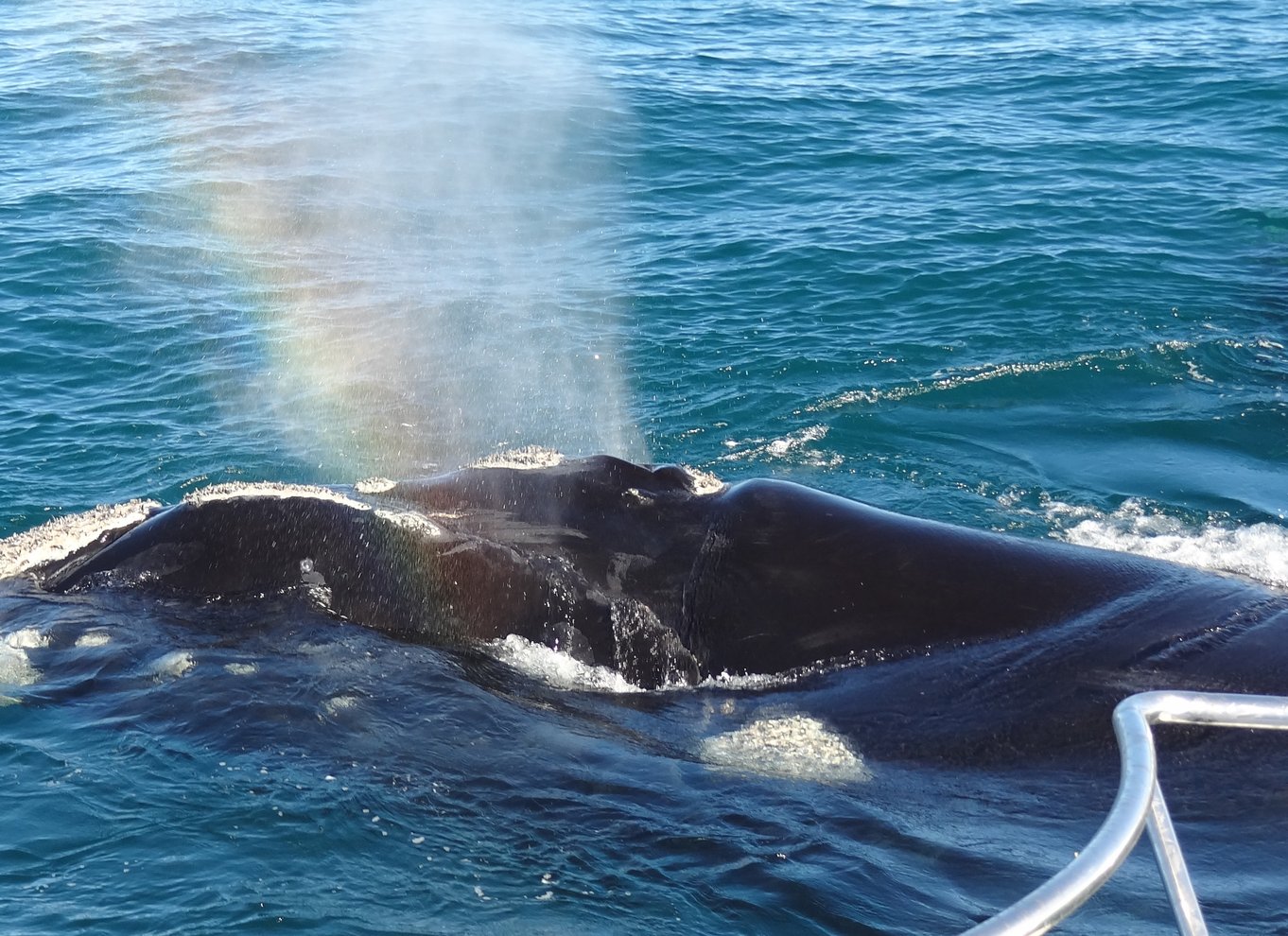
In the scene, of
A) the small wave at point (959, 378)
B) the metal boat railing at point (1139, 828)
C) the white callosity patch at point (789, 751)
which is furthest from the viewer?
the small wave at point (959, 378)

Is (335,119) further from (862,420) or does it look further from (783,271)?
(862,420)

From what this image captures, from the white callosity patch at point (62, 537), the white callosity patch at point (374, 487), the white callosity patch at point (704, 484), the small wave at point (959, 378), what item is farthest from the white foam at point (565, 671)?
the small wave at point (959, 378)

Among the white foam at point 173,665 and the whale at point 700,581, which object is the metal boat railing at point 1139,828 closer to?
the whale at point 700,581

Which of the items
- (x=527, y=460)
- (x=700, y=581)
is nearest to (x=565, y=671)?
(x=700, y=581)

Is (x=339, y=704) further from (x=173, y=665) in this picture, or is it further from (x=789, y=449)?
(x=789, y=449)

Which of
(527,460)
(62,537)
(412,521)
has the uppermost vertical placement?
(527,460)

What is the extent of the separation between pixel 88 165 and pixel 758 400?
16397mm

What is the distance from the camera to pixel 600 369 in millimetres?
17500

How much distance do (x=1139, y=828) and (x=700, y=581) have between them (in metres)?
4.12

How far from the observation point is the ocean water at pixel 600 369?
6.85 metres

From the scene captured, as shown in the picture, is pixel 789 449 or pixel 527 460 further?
pixel 789 449

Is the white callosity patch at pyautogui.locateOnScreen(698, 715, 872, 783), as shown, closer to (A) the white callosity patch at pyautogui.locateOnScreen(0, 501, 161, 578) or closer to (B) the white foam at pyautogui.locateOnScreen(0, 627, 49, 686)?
(B) the white foam at pyautogui.locateOnScreen(0, 627, 49, 686)

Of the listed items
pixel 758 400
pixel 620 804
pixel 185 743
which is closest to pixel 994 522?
pixel 758 400

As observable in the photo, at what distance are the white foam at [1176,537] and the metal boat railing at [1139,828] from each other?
7848 millimetres
